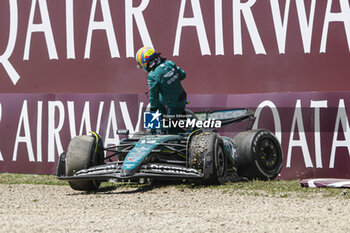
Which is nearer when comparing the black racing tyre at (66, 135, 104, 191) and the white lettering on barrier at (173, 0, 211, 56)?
the black racing tyre at (66, 135, 104, 191)

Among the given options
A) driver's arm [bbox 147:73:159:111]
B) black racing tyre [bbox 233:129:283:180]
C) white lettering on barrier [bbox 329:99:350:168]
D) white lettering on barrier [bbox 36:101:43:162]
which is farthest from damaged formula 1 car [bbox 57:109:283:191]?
white lettering on barrier [bbox 36:101:43:162]

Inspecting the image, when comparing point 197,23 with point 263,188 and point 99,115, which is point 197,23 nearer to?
point 99,115

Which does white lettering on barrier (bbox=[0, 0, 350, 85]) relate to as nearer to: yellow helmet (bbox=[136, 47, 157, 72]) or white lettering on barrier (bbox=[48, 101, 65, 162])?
white lettering on barrier (bbox=[48, 101, 65, 162])

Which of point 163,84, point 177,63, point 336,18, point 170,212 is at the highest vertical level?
point 336,18

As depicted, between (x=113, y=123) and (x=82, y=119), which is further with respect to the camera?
(x=82, y=119)

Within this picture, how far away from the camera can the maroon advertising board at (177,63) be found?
1232 cm

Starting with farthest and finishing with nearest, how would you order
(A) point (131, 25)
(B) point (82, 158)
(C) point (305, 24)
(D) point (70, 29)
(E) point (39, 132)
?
(D) point (70, 29) → (E) point (39, 132) → (A) point (131, 25) → (C) point (305, 24) → (B) point (82, 158)

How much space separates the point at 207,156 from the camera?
1040 cm

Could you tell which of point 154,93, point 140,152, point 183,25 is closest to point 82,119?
point 183,25

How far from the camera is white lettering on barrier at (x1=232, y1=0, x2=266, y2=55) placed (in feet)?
42.7

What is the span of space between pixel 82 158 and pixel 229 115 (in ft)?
9.82

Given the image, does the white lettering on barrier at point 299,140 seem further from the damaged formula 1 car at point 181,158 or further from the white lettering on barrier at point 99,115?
the white lettering on barrier at point 99,115

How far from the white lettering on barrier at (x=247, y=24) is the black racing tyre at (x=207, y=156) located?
2.95 meters

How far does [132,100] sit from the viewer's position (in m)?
13.6
